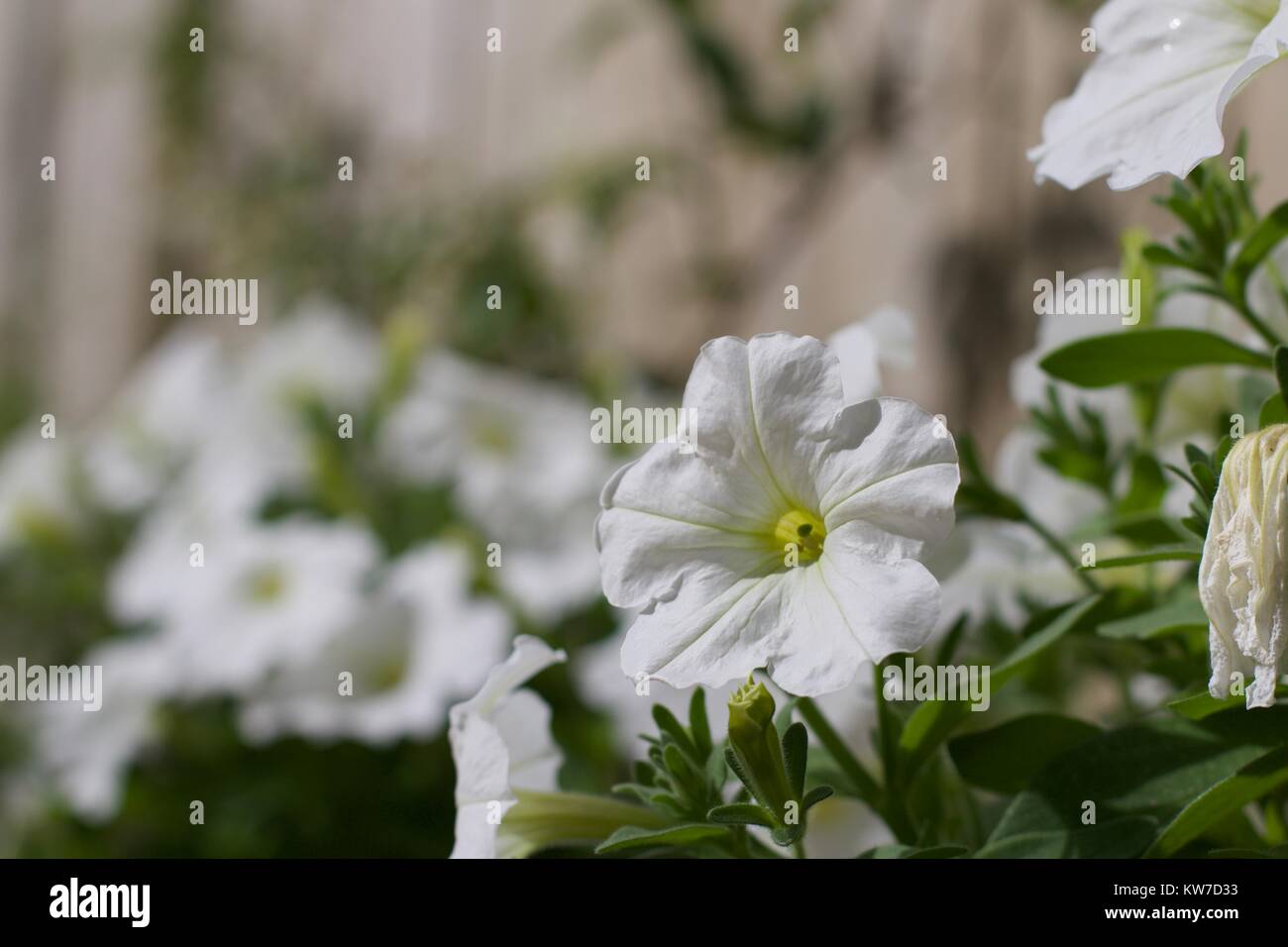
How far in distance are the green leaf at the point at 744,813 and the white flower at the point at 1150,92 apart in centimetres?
18

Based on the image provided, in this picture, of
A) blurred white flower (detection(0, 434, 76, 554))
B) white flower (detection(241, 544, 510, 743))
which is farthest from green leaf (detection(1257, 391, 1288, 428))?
blurred white flower (detection(0, 434, 76, 554))

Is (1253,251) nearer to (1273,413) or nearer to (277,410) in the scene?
(1273,413)

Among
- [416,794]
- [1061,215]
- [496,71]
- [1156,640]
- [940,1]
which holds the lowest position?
[416,794]

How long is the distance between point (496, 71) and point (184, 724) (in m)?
1.11

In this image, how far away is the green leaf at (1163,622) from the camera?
34cm

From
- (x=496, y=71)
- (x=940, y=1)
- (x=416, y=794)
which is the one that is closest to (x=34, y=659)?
(x=416, y=794)

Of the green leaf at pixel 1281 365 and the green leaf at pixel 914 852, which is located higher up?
the green leaf at pixel 1281 365

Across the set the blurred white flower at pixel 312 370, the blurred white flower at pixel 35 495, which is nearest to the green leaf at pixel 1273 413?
the blurred white flower at pixel 312 370

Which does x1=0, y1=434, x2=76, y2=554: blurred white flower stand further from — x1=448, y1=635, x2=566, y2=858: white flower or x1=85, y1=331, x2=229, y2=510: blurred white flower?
x1=448, y1=635, x2=566, y2=858: white flower

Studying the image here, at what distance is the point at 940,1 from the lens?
4.45ft

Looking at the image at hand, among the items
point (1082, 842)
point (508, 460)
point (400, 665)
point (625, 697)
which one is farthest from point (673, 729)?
A: point (508, 460)

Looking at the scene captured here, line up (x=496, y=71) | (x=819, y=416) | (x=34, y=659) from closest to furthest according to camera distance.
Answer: (x=819, y=416) → (x=34, y=659) → (x=496, y=71)

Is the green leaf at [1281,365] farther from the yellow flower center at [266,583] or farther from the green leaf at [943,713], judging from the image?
the yellow flower center at [266,583]
